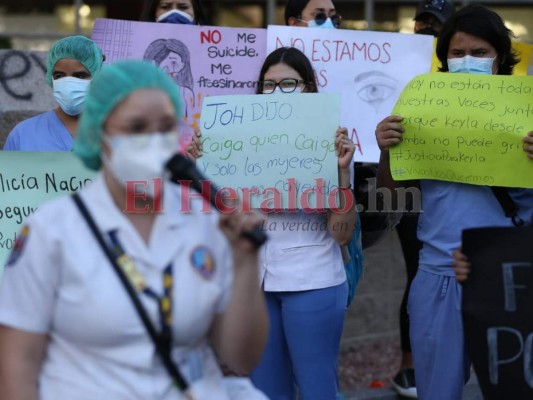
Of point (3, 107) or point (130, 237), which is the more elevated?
point (3, 107)

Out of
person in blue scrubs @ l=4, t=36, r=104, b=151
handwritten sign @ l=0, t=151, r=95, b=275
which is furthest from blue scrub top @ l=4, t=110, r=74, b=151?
handwritten sign @ l=0, t=151, r=95, b=275

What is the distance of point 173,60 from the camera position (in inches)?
212

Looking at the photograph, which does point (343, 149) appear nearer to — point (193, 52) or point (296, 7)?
point (193, 52)

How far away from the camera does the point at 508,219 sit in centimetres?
408

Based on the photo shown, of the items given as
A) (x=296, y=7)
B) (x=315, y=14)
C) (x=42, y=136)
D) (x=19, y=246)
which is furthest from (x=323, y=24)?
(x=19, y=246)

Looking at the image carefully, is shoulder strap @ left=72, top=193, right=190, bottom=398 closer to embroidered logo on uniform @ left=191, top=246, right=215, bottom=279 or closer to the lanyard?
the lanyard

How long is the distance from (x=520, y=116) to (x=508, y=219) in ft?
1.54

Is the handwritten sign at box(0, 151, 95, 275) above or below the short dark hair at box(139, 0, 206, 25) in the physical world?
below

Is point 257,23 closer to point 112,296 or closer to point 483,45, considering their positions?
point 483,45

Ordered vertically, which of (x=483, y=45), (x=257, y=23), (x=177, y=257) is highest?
(x=257, y=23)

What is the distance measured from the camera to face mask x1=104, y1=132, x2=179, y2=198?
2.61m

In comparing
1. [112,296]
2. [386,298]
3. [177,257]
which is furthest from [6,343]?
[386,298]

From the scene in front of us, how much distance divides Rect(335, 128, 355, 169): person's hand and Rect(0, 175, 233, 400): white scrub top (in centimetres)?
181

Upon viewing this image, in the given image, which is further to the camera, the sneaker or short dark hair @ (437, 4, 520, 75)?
the sneaker
